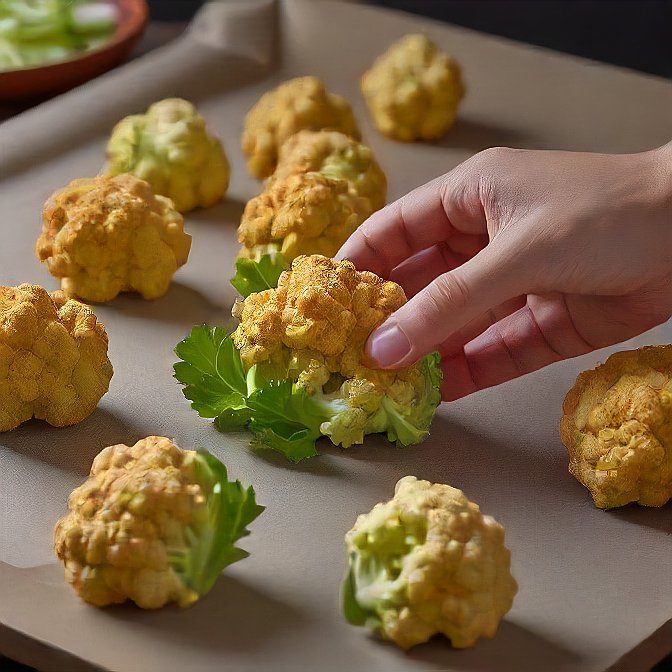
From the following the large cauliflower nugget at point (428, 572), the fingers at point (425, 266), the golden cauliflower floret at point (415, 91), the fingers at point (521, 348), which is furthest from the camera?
the golden cauliflower floret at point (415, 91)

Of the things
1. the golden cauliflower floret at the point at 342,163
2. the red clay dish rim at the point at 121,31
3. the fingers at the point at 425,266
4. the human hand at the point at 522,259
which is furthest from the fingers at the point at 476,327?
the red clay dish rim at the point at 121,31

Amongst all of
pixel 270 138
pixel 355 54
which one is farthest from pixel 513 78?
pixel 270 138

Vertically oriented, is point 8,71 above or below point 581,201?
below

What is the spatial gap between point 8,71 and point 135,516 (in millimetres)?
1552

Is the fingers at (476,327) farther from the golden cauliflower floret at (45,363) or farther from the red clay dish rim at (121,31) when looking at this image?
the red clay dish rim at (121,31)

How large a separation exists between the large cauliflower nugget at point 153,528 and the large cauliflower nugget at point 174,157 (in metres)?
0.95

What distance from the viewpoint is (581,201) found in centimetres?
173

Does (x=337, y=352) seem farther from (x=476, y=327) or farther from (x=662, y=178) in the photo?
(x=662, y=178)

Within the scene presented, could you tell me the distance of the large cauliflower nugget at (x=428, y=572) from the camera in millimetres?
1384

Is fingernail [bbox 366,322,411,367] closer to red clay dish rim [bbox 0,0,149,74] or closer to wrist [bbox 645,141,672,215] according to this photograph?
wrist [bbox 645,141,672,215]

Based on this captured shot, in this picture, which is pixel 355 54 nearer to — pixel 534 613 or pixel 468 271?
pixel 468 271

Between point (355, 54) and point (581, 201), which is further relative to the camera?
point (355, 54)

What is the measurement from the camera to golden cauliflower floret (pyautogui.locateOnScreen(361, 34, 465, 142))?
2666 mm

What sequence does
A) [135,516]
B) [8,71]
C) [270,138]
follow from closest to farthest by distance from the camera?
[135,516] < [270,138] < [8,71]
